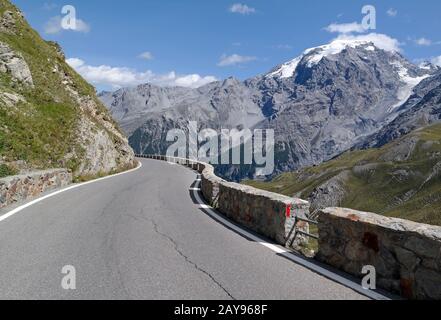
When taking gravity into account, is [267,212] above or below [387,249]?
below

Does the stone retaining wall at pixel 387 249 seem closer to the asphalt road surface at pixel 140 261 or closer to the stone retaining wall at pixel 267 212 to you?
the asphalt road surface at pixel 140 261

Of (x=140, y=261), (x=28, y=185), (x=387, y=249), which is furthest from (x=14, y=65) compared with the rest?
(x=387, y=249)

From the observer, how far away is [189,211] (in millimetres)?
14773

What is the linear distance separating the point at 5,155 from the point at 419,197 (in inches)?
6708

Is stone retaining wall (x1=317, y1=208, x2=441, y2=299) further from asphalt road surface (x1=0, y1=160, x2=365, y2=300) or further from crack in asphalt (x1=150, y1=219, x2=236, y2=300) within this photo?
crack in asphalt (x1=150, y1=219, x2=236, y2=300)

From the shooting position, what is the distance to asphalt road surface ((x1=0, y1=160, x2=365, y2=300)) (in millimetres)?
6262

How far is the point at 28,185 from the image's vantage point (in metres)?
16.0

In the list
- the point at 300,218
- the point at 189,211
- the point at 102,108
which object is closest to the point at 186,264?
the point at 300,218

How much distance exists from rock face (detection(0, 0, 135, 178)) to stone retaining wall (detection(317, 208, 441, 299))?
16.9 meters

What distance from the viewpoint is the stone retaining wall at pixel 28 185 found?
45.1ft

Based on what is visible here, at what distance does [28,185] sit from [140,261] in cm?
994

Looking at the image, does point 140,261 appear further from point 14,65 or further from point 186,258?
point 14,65

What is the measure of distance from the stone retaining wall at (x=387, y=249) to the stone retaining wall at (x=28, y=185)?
10.1 m

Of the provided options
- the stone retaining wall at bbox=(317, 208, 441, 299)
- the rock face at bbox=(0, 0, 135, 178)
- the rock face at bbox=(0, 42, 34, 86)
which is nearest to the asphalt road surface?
the stone retaining wall at bbox=(317, 208, 441, 299)
